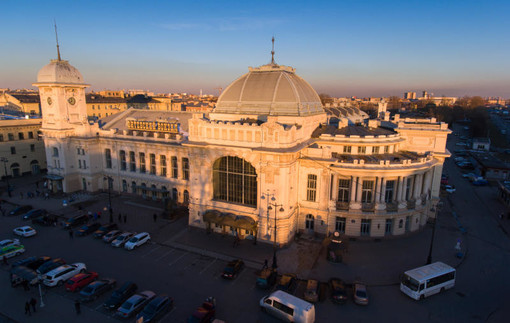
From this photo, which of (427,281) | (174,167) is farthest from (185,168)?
(427,281)

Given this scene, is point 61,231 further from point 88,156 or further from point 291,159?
point 291,159

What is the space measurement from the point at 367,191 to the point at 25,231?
51.3m

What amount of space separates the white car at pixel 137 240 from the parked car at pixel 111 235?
3411 millimetres

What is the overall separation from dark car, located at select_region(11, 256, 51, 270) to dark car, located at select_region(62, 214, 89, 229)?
35.3 feet

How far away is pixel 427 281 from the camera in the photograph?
107 ft

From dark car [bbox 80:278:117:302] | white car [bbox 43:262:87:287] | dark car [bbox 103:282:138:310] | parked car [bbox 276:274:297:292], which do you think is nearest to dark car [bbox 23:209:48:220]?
white car [bbox 43:262:87:287]

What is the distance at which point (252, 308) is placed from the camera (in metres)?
31.5

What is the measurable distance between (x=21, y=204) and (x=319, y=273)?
57.5 metres

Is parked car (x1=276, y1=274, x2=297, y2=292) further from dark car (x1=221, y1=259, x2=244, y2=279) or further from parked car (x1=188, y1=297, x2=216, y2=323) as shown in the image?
parked car (x1=188, y1=297, x2=216, y2=323)

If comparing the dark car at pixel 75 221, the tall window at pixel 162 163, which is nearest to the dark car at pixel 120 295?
the dark car at pixel 75 221

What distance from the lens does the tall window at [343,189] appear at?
45906mm

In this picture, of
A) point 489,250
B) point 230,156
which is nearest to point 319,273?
point 230,156

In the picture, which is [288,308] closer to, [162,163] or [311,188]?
[311,188]

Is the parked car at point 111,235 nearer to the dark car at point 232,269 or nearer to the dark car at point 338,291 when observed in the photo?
the dark car at point 232,269
